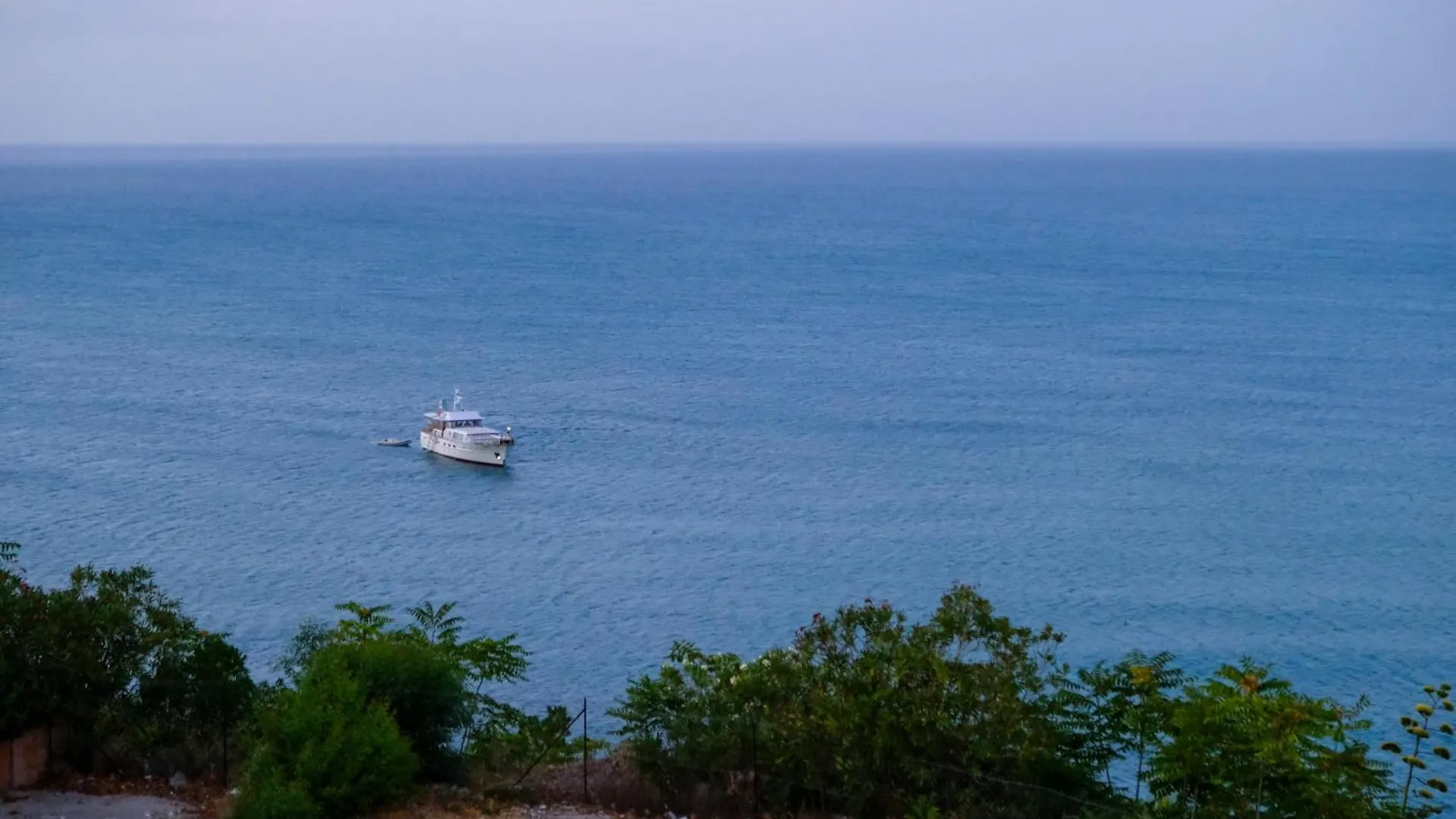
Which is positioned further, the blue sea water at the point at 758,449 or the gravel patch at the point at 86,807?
the blue sea water at the point at 758,449

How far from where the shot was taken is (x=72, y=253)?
126m

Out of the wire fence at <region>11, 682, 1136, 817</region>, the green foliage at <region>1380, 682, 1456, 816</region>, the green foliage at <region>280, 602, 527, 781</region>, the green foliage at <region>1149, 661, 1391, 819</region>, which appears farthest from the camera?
the wire fence at <region>11, 682, 1136, 817</region>

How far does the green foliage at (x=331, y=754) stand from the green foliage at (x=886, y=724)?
2972 millimetres

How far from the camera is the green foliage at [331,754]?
1316 cm

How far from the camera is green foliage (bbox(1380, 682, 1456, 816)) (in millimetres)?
13680

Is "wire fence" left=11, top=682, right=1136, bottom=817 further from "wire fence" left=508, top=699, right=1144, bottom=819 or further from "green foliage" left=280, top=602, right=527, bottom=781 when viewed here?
"green foliage" left=280, top=602, right=527, bottom=781

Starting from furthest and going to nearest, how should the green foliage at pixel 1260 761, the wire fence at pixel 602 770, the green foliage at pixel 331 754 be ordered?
1. the wire fence at pixel 602 770
2. the green foliage at pixel 1260 761
3. the green foliage at pixel 331 754

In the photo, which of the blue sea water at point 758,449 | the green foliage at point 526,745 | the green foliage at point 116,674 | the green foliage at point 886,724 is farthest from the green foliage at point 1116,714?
the blue sea water at point 758,449

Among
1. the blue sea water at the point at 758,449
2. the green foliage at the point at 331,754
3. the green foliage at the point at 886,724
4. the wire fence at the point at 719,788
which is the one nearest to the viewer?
the green foliage at the point at 331,754

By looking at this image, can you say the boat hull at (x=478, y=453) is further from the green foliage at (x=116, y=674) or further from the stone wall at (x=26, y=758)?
the stone wall at (x=26, y=758)

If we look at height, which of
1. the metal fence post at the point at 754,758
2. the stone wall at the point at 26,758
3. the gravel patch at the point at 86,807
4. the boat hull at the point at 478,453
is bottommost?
the boat hull at the point at 478,453

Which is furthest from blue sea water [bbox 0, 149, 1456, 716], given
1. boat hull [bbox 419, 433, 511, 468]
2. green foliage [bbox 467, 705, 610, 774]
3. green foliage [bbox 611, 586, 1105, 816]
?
green foliage [bbox 611, 586, 1105, 816]

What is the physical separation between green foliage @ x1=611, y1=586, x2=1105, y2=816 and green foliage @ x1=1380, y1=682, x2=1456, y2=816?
9.52 ft

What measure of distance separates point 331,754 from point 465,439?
4630 centimetres
